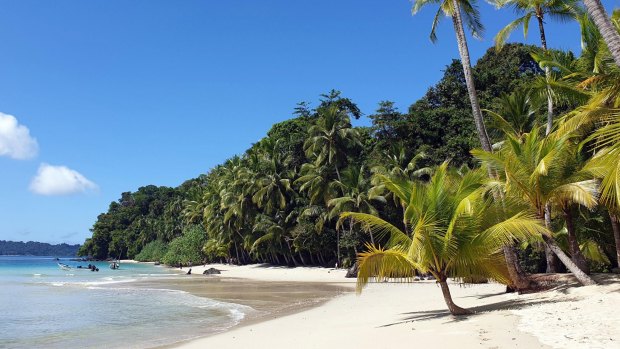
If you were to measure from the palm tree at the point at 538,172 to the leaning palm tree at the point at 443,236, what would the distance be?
78.2 inches

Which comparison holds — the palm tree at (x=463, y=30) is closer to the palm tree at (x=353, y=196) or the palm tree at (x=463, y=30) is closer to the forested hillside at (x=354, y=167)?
the forested hillside at (x=354, y=167)

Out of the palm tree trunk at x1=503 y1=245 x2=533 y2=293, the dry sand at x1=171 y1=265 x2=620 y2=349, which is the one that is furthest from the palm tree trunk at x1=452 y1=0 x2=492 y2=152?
the dry sand at x1=171 y1=265 x2=620 y2=349

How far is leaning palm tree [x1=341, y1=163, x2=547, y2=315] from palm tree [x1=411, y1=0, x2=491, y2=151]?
511 centimetres

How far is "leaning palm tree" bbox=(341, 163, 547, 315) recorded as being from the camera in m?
9.58

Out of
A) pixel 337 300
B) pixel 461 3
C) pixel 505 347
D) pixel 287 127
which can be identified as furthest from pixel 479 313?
pixel 287 127

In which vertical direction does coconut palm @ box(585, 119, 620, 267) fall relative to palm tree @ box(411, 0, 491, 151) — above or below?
below

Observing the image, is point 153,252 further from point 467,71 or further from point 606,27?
point 606,27

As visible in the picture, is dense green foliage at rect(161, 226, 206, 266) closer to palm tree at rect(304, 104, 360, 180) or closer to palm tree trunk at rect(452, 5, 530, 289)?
palm tree at rect(304, 104, 360, 180)

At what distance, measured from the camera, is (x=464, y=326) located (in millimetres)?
8734

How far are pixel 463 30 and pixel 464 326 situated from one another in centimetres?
1086

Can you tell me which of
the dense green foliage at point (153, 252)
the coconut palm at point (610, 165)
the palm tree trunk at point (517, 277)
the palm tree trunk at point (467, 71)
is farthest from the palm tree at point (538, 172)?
the dense green foliage at point (153, 252)

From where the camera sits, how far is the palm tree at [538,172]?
1159 centimetres

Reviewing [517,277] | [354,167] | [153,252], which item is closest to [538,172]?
[517,277]

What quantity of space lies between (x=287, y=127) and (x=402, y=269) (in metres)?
45.4
